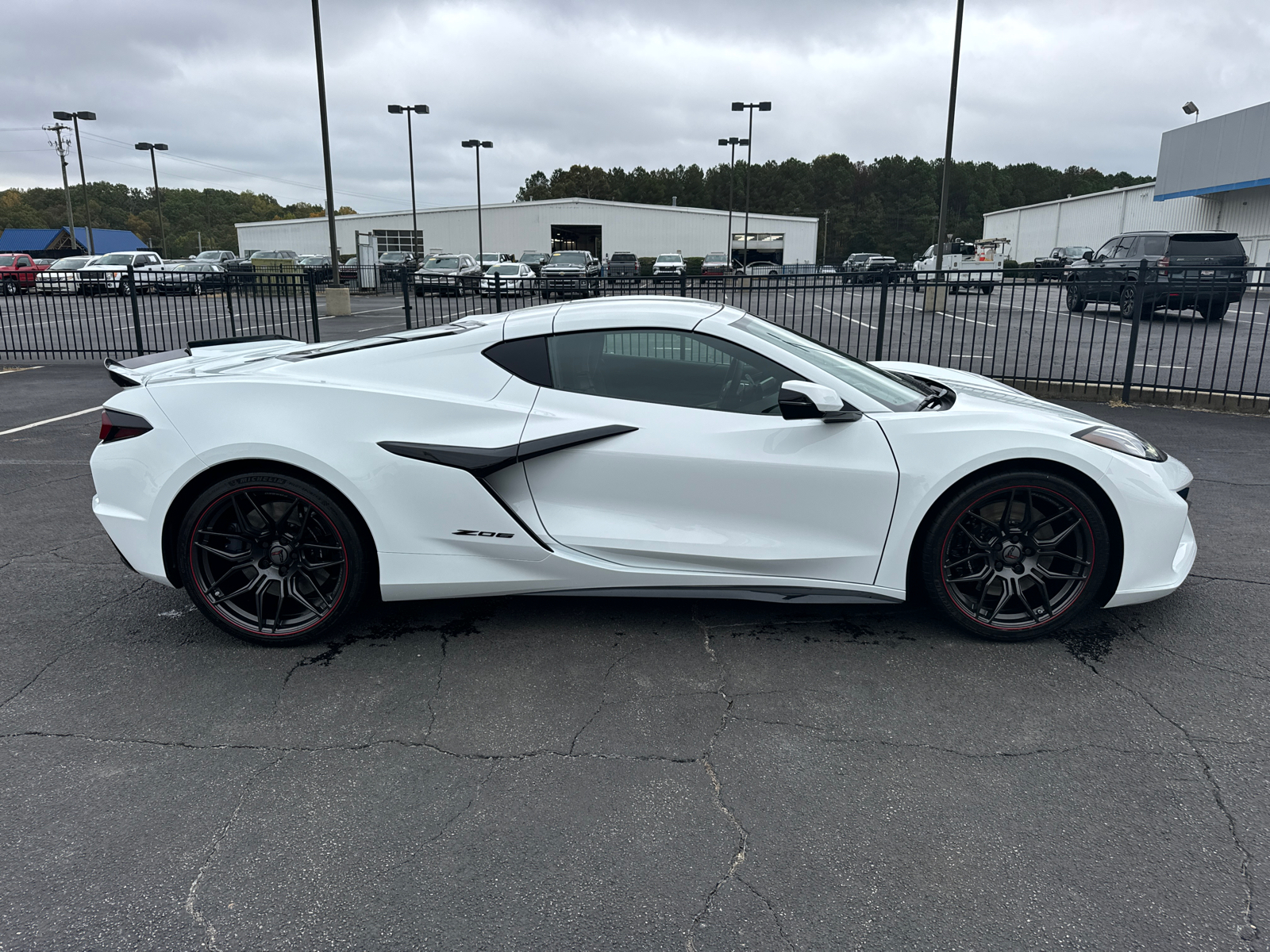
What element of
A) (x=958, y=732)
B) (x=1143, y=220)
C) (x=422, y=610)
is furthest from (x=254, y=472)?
(x=1143, y=220)

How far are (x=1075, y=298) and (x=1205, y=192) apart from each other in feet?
120

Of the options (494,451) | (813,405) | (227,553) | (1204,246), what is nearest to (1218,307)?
(813,405)

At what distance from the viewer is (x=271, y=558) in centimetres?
362

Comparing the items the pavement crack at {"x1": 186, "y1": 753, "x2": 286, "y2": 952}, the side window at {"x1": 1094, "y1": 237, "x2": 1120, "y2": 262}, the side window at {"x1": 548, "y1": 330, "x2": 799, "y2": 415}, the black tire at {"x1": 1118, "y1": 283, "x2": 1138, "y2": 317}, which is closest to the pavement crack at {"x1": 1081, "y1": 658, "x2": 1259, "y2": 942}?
the side window at {"x1": 548, "y1": 330, "x2": 799, "y2": 415}

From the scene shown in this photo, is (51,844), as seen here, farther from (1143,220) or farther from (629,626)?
(1143,220)

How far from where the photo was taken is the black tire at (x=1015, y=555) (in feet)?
11.6

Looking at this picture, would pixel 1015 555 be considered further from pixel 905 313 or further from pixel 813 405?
pixel 905 313

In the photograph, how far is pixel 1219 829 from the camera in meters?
2.50

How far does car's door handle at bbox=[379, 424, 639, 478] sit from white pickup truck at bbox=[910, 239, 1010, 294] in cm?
709

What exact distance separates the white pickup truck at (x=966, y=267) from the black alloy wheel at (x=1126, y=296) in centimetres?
133

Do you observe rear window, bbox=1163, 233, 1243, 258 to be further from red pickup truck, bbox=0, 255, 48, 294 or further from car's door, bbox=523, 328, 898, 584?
red pickup truck, bbox=0, 255, 48, 294

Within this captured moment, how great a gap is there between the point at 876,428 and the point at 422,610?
7.47 ft

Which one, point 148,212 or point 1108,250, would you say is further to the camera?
point 148,212

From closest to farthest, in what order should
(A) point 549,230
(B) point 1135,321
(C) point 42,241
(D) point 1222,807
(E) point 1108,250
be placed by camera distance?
(D) point 1222,807 < (B) point 1135,321 < (E) point 1108,250 < (A) point 549,230 < (C) point 42,241
